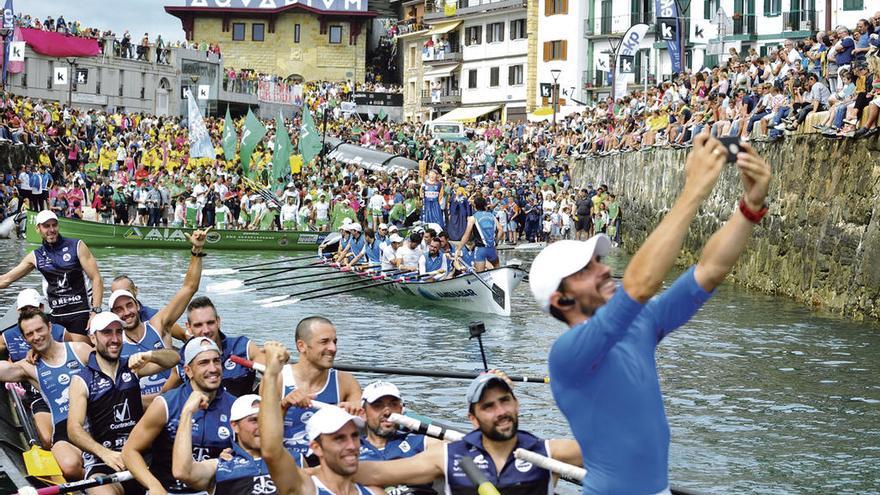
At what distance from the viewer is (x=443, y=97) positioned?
8288 cm

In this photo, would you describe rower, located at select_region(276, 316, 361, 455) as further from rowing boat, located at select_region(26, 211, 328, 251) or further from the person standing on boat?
rowing boat, located at select_region(26, 211, 328, 251)

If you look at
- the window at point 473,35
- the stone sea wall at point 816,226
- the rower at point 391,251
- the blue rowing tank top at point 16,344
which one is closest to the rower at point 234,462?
the blue rowing tank top at point 16,344

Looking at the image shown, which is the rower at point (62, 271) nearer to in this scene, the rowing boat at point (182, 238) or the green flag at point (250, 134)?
the rowing boat at point (182, 238)

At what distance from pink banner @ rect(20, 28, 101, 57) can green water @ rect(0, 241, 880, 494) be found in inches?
1479

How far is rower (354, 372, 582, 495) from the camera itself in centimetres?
587

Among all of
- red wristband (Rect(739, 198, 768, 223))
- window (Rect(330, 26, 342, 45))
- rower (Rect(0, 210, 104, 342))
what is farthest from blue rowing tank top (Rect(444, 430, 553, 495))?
window (Rect(330, 26, 342, 45))

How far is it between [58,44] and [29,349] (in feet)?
186

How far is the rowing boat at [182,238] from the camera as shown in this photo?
120ft

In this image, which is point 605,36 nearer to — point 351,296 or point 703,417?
point 351,296

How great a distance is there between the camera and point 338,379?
819 centimetres

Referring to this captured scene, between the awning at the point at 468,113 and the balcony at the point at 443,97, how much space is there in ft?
4.36

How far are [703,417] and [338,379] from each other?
715cm

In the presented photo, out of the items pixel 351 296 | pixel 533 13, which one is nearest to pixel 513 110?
pixel 533 13

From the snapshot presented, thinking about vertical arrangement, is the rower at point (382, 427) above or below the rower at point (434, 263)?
below
